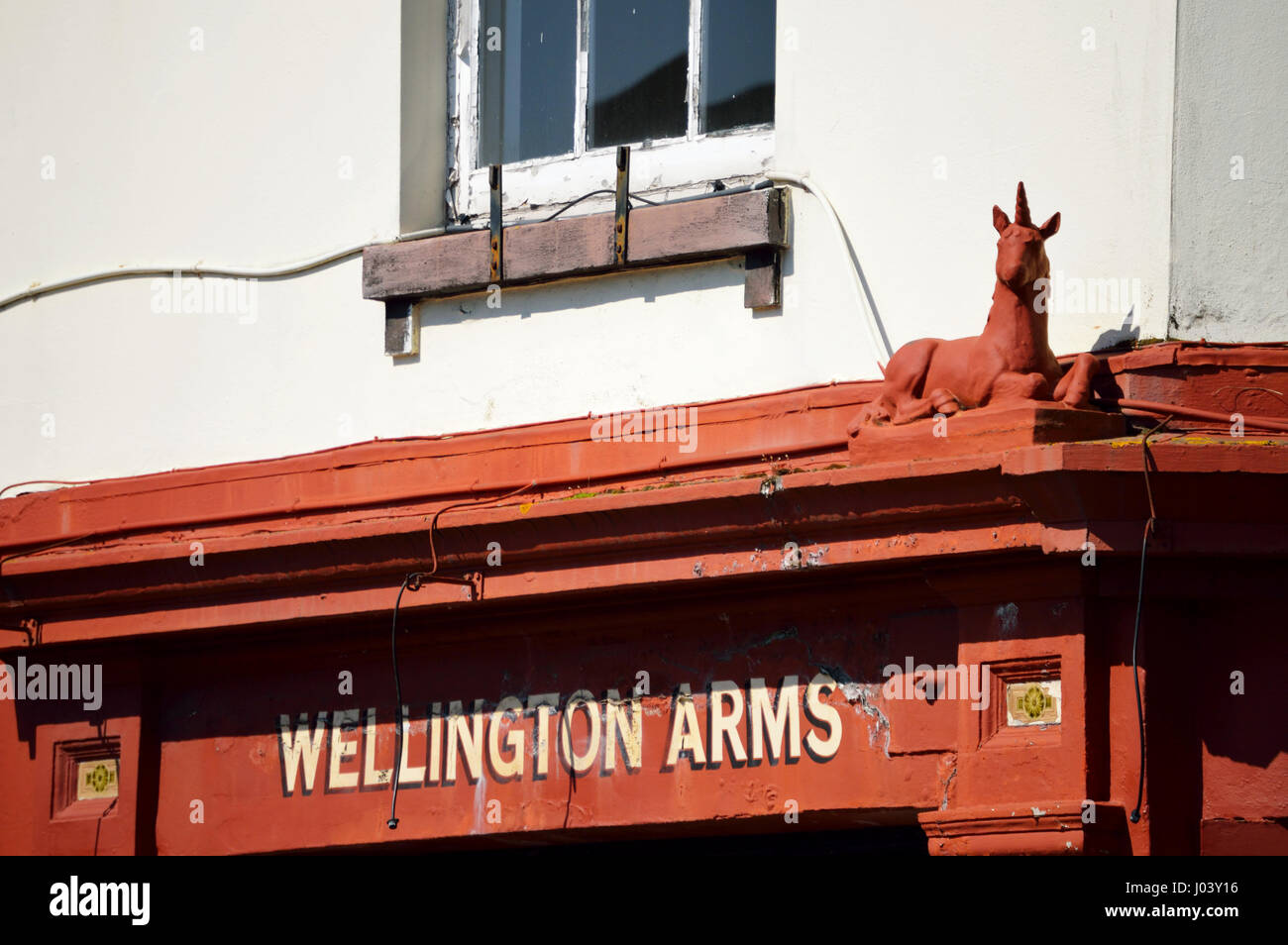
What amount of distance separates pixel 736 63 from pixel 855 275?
0.99 m

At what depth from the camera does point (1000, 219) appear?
20.7ft

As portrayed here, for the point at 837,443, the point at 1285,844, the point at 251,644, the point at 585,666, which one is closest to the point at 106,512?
the point at 251,644

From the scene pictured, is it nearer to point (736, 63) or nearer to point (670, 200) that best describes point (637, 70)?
point (736, 63)

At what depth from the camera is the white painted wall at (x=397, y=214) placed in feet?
21.6

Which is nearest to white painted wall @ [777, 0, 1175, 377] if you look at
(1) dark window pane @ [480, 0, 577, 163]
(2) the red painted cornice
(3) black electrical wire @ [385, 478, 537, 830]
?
(2) the red painted cornice

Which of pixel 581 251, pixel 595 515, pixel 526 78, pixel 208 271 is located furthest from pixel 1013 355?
pixel 208 271

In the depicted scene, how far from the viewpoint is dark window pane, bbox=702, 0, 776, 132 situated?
24.0 feet

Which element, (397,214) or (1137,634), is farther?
(397,214)

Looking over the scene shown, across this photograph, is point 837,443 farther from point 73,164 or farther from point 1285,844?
point 73,164

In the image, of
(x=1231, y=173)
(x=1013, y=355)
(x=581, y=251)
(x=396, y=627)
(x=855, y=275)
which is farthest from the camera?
(x=396, y=627)

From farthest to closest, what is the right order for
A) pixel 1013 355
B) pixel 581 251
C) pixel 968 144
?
pixel 581 251 → pixel 968 144 → pixel 1013 355

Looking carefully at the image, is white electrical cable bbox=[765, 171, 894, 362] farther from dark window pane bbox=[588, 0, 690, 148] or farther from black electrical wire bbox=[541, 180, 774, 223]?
dark window pane bbox=[588, 0, 690, 148]

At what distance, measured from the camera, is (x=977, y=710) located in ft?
20.7

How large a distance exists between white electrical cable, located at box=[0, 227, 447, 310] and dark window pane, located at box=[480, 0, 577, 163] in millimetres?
441
